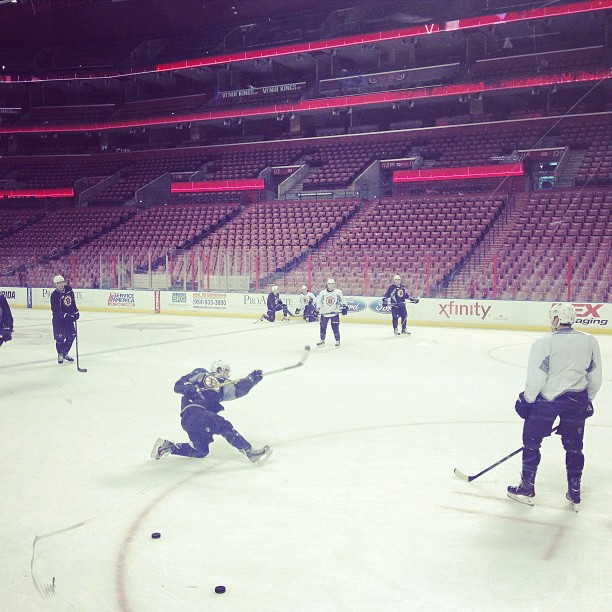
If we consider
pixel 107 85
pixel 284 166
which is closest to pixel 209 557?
pixel 284 166

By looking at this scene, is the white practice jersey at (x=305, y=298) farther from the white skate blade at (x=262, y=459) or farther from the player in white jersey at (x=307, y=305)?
the white skate blade at (x=262, y=459)

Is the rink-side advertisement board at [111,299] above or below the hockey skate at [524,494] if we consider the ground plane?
above

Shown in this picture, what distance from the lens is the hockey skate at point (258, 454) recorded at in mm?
6102

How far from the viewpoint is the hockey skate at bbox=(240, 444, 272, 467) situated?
20.0ft

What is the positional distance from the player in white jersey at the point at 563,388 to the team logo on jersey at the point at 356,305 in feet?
53.4

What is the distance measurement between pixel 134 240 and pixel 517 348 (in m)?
20.2

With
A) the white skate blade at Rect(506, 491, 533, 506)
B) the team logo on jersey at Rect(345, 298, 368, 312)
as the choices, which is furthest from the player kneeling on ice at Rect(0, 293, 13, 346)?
the team logo on jersey at Rect(345, 298, 368, 312)

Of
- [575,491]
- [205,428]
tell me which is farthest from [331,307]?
[575,491]

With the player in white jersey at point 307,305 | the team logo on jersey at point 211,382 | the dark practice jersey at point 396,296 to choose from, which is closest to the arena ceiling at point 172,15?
the player in white jersey at point 307,305

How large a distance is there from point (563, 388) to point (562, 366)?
16 centimetres

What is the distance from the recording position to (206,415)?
605cm

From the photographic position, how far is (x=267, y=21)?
1490 inches

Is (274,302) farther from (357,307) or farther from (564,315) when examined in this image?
(564,315)

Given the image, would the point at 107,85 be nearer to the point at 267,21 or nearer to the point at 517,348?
the point at 267,21
